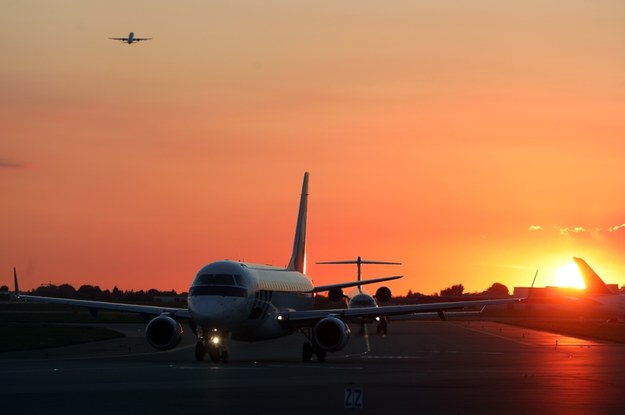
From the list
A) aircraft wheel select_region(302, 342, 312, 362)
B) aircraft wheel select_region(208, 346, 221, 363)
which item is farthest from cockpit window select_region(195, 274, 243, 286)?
aircraft wheel select_region(302, 342, 312, 362)

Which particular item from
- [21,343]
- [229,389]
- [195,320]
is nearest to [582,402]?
[229,389]

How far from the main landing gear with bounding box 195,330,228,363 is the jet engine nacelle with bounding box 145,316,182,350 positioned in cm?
102

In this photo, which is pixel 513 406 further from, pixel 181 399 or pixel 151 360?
pixel 151 360

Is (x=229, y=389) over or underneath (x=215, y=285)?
underneath

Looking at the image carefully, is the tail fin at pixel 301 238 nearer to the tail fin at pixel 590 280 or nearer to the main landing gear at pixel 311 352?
the main landing gear at pixel 311 352

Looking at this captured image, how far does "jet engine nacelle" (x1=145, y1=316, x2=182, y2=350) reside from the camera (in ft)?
140

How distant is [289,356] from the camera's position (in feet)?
152

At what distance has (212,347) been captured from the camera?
41219 mm

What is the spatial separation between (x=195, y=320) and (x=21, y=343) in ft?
42.9

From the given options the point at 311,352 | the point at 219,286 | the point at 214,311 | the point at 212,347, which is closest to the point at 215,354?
the point at 212,347

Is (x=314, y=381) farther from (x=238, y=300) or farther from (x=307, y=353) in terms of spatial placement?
(x=307, y=353)

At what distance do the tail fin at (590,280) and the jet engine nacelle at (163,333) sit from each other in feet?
285

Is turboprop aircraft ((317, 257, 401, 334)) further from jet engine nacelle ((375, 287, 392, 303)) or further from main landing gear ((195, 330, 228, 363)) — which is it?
main landing gear ((195, 330, 228, 363))

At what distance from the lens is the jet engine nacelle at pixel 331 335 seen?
140ft
